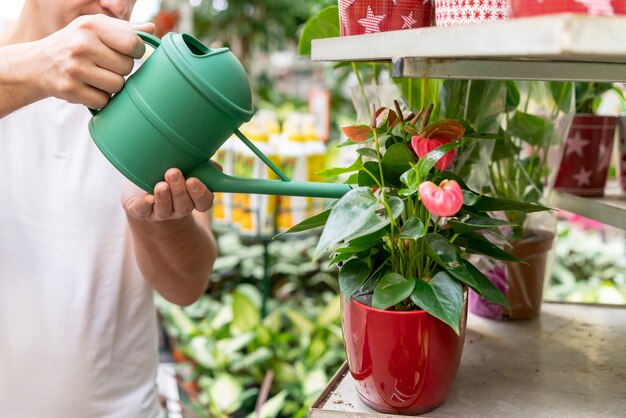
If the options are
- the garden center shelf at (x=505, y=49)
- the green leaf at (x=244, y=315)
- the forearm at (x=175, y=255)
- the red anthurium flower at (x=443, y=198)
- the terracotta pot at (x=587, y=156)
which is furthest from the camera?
the green leaf at (x=244, y=315)

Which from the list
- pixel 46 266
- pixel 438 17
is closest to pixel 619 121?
pixel 438 17

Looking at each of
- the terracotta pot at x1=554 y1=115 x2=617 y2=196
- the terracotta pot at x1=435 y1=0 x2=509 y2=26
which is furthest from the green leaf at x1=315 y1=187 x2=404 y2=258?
the terracotta pot at x1=554 y1=115 x2=617 y2=196

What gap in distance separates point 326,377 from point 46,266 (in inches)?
58.4

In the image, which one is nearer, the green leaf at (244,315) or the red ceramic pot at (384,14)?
the red ceramic pot at (384,14)

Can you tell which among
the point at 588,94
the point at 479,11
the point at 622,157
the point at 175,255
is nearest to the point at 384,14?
the point at 479,11

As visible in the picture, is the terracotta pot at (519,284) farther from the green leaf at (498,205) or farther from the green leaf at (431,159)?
the green leaf at (431,159)

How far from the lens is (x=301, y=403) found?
7.75ft

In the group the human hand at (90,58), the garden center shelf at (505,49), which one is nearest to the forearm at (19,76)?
the human hand at (90,58)

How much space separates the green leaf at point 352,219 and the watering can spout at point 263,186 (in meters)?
0.07

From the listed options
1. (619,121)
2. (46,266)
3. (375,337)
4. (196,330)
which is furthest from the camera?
(196,330)

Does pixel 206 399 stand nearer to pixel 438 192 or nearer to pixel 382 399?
pixel 382 399

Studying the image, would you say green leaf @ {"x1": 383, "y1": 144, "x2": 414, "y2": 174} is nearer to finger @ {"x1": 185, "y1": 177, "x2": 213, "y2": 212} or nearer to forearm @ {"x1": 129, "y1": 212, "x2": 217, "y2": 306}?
finger @ {"x1": 185, "y1": 177, "x2": 213, "y2": 212}

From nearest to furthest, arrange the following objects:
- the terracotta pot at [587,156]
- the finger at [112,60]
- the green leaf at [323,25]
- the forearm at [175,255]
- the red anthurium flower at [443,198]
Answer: the red anthurium flower at [443,198] → the finger at [112,60] → the green leaf at [323,25] → the forearm at [175,255] → the terracotta pot at [587,156]

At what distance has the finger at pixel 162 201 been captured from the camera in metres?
0.81
